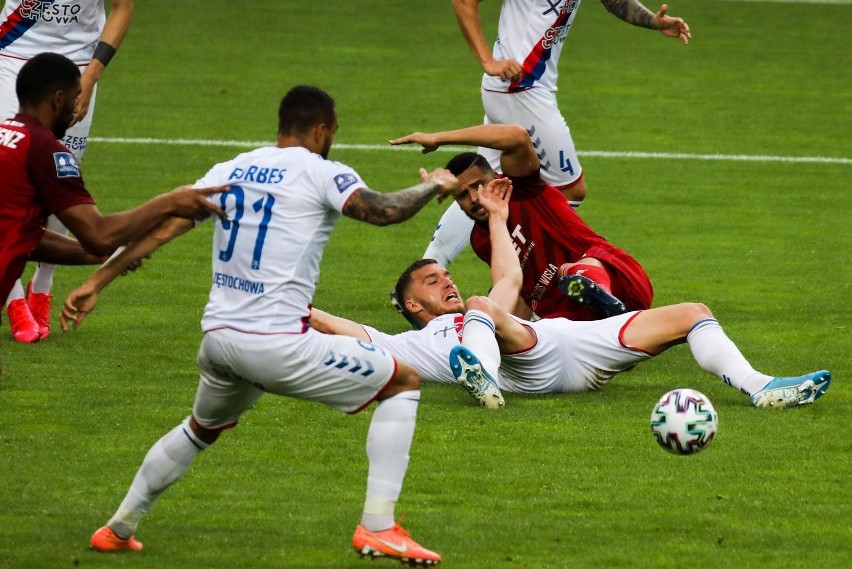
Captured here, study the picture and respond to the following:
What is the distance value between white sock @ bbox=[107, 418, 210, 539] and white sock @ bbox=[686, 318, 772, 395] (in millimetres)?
3326

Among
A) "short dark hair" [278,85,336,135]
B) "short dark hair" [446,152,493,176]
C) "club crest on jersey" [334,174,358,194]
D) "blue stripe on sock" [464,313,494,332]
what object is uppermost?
"short dark hair" [278,85,336,135]

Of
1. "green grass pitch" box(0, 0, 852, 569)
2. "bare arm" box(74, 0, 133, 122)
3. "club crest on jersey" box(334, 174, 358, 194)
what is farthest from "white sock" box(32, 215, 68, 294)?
"club crest on jersey" box(334, 174, 358, 194)

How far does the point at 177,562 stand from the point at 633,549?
1.83 m

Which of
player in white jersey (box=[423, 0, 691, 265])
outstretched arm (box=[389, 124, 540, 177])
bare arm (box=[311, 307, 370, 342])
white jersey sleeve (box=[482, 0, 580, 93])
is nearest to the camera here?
bare arm (box=[311, 307, 370, 342])

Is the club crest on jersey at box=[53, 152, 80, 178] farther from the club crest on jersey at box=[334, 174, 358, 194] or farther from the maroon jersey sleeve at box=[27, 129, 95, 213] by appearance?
the club crest on jersey at box=[334, 174, 358, 194]

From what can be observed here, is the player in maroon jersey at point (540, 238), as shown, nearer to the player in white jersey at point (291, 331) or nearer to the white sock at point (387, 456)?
the player in white jersey at point (291, 331)

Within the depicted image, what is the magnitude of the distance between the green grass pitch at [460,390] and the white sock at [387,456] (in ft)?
0.86

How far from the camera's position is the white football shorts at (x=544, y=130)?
10.7 metres

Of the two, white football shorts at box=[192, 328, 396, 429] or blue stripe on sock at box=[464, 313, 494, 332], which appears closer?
white football shorts at box=[192, 328, 396, 429]

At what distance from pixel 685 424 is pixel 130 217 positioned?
9.09 feet

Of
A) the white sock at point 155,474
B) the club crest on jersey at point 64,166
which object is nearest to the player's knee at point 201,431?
the white sock at point 155,474

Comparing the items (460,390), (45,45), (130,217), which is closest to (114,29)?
(45,45)

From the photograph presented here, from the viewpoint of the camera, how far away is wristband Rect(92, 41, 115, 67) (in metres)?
9.84

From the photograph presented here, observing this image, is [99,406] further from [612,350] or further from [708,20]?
[708,20]
